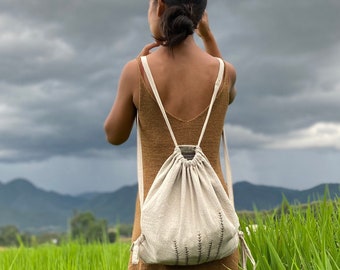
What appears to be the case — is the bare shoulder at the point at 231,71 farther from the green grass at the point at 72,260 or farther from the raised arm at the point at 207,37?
the green grass at the point at 72,260

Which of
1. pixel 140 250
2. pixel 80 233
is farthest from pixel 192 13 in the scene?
pixel 80 233

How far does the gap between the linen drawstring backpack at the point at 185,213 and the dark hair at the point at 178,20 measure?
0.15m

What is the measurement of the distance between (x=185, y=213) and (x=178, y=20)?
78 centimetres

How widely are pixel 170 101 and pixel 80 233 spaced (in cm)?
386

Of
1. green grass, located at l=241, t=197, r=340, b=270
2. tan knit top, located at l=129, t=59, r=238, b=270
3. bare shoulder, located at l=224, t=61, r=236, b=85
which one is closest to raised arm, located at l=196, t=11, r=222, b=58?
bare shoulder, located at l=224, t=61, r=236, b=85

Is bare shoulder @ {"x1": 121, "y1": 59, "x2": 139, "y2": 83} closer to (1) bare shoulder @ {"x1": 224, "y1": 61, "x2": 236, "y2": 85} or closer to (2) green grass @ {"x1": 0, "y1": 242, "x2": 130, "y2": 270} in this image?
(1) bare shoulder @ {"x1": 224, "y1": 61, "x2": 236, "y2": 85}

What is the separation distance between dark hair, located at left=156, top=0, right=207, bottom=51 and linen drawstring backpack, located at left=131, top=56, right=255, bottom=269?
5.9 inches

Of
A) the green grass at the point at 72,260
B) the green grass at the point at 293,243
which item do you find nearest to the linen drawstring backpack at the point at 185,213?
the green grass at the point at 293,243

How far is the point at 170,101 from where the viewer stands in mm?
2441

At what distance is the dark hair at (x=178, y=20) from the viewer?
2.41 m

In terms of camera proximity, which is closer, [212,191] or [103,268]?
[212,191]

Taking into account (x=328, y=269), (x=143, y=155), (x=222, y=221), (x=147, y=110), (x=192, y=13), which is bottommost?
→ (x=328, y=269)

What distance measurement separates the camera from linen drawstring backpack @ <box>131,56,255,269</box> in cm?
235

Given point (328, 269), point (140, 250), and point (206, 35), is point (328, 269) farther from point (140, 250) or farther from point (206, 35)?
point (206, 35)
